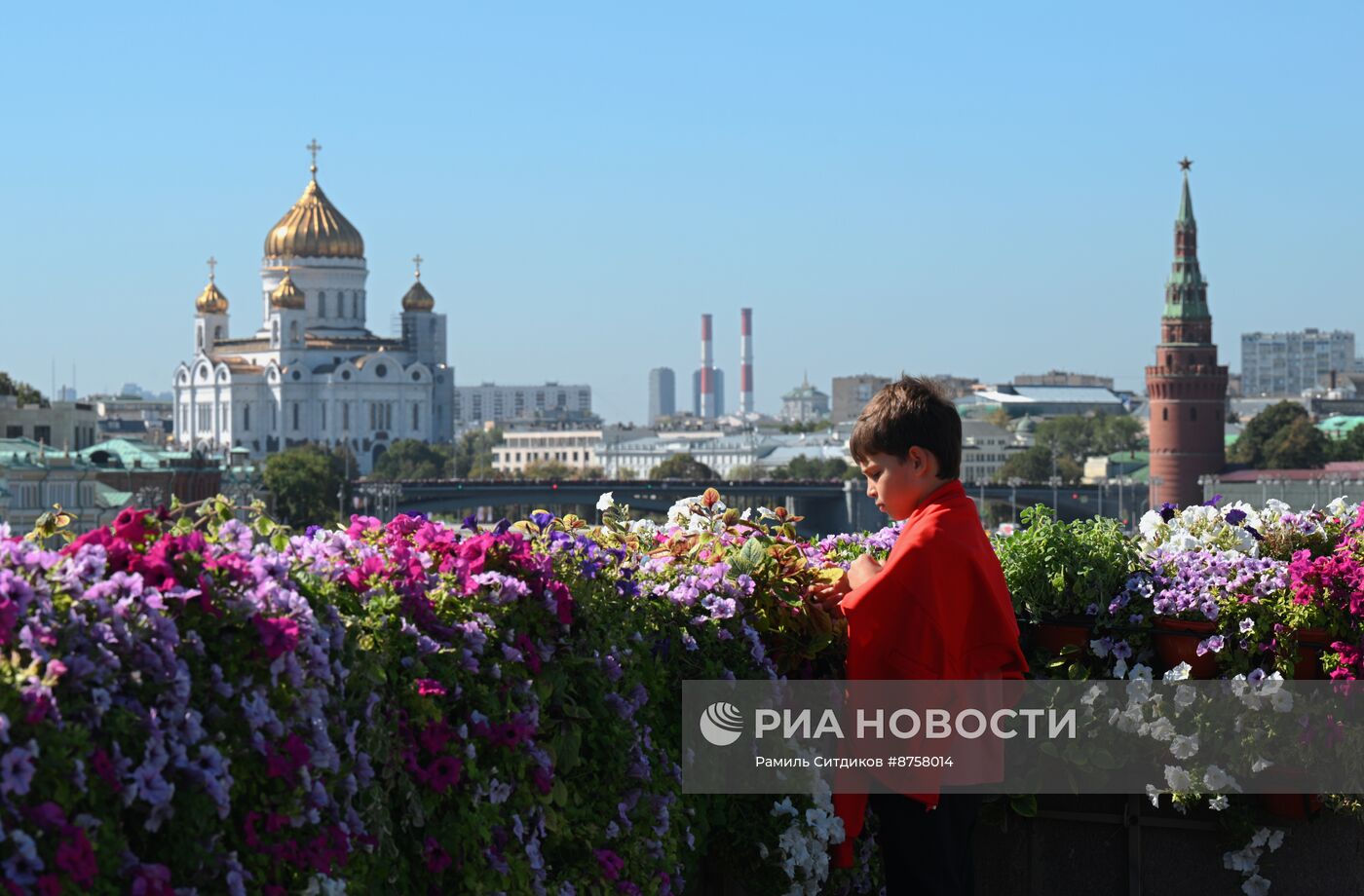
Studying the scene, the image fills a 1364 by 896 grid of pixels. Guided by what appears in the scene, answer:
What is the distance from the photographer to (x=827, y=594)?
429 centimetres

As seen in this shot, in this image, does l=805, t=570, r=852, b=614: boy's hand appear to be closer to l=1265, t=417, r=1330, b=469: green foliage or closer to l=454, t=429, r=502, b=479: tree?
l=1265, t=417, r=1330, b=469: green foliage

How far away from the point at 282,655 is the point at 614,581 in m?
1.00

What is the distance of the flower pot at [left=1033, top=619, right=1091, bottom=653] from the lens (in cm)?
445

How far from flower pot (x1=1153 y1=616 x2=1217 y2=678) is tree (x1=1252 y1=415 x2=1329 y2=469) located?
84139 mm

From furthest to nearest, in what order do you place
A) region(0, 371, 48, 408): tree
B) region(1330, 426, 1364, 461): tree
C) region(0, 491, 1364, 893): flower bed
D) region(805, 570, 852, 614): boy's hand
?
1. region(1330, 426, 1364, 461): tree
2. region(0, 371, 48, 408): tree
3. region(805, 570, 852, 614): boy's hand
4. region(0, 491, 1364, 893): flower bed

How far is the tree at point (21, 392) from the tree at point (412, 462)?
33371 mm

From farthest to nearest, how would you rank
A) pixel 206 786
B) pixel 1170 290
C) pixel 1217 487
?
pixel 1170 290
pixel 1217 487
pixel 206 786

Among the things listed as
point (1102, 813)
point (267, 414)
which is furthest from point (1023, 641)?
point (267, 414)

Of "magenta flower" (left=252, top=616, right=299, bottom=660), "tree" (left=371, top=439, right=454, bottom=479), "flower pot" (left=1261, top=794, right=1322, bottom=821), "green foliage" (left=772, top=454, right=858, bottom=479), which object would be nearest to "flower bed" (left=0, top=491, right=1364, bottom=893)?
"magenta flower" (left=252, top=616, right=299, bottom=660)

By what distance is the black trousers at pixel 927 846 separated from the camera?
3902 mm

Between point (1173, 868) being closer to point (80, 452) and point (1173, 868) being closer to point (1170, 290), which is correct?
point (80, 452)

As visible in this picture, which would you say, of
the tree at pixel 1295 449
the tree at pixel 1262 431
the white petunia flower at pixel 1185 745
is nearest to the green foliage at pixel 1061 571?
the white petunia flower at pixel 1185 745

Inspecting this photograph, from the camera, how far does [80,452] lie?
6350 centimetres

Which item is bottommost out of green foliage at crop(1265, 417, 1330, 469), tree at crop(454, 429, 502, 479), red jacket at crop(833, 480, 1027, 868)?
red jacket at crop(833, 480, 1027, 868)
